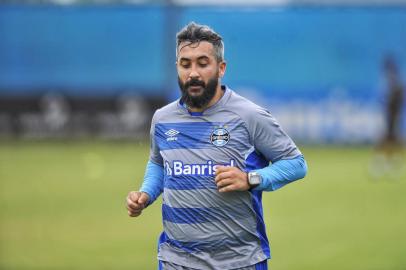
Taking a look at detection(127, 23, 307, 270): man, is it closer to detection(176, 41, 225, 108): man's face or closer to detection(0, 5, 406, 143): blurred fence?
detection(176, 41, 225, 108): man's face

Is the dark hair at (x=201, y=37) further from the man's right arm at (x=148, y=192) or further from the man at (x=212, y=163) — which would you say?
the man's right arm at (x=148, y=192)

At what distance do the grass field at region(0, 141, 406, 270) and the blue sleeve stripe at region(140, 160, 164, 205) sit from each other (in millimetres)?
5417

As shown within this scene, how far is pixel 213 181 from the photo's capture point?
5.88 m

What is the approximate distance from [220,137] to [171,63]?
79.5 ft

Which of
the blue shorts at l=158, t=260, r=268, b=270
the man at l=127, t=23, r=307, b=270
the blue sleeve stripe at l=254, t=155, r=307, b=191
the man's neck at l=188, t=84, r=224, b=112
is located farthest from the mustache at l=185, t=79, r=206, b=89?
the blue shorts at l=158, t=260, r=268, b=270

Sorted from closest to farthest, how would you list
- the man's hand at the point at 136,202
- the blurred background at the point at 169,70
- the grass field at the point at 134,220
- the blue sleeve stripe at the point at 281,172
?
the blue sleeve stripe at the point at 281,172 → the man's hand at the point at 136,202 → the grass field at the point at 134,220 → the blurred background at the point at 169,70

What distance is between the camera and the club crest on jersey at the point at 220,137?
591 centimetres

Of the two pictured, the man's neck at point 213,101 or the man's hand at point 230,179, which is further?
the man's neck at point 213,101

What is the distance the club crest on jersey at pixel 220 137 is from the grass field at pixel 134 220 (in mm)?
5965

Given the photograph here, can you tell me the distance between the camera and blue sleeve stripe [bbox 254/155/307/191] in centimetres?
580

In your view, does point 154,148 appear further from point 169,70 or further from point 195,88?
point 169,70

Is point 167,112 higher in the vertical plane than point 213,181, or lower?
higher

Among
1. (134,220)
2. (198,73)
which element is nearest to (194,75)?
(198,73)

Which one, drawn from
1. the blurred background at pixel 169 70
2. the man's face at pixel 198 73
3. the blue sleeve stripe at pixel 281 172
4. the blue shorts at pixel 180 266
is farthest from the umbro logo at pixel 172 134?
the blurred background at pixel 169 70
